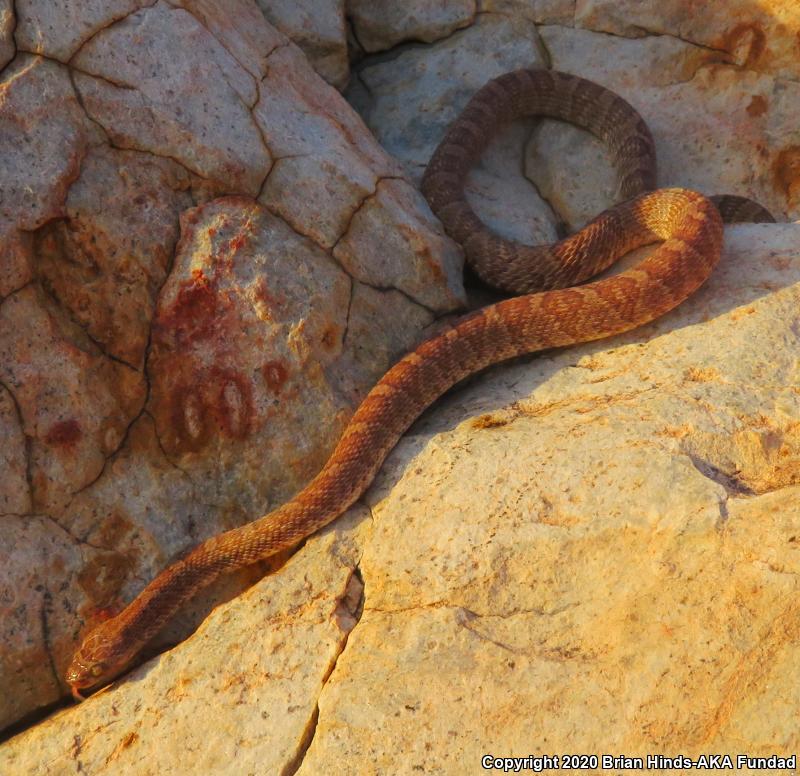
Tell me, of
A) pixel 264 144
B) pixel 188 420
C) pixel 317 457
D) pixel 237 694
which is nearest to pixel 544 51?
pixel 264 144

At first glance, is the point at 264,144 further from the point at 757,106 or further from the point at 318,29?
the point at 757,106

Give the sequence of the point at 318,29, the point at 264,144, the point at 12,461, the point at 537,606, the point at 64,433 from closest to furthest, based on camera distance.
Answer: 1. the point at 537,606
2. the point at 12,461
3. the point at 64,433
4. the point at 264,144
5. the point at 318,29

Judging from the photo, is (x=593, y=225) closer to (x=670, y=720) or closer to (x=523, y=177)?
(x=523, y=177)

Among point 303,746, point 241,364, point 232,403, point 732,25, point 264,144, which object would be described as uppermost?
point 264,144

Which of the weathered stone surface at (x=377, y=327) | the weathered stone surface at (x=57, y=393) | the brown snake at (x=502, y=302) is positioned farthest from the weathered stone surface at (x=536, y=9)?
the weathered stone surface at (x=57, y=393)

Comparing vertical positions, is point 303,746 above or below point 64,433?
below

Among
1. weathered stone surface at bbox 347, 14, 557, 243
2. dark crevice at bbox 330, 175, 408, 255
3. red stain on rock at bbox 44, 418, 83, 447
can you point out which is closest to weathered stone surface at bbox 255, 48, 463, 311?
dark crevice at bbox 330, 175, 408, 255

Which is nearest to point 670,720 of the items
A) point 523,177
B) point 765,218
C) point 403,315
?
point 403,315

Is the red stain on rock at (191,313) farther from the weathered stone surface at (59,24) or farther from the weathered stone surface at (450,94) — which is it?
the weathered stone surface at (450,94)
